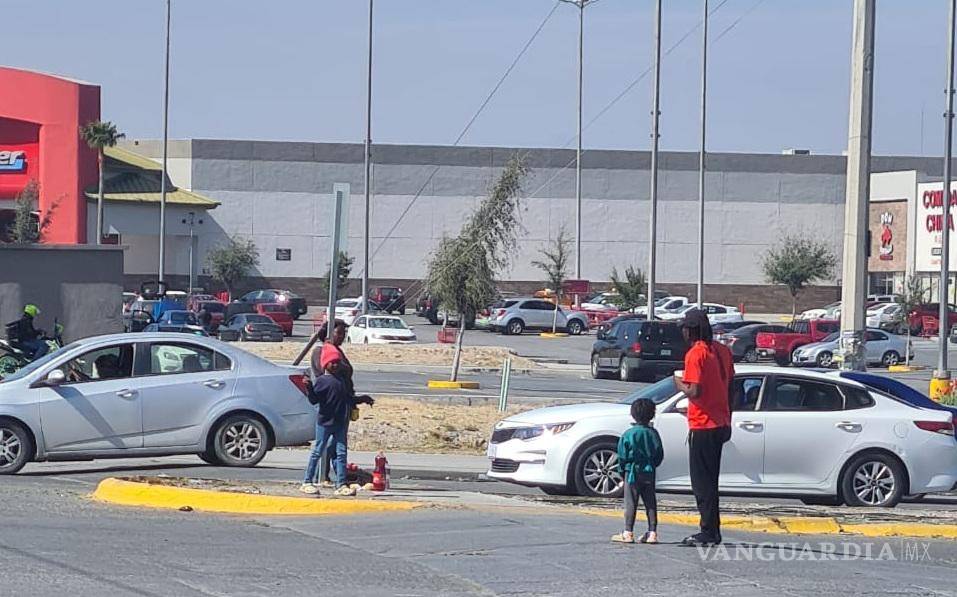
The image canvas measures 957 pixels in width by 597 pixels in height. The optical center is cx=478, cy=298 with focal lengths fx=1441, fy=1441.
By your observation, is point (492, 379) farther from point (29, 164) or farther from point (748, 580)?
point (29, 164)

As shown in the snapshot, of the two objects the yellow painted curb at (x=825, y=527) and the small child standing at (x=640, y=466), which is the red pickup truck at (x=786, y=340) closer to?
the yellow painted curb at (x=825, y=527)

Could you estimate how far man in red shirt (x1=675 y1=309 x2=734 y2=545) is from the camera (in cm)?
1088

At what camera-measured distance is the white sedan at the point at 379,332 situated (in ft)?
173

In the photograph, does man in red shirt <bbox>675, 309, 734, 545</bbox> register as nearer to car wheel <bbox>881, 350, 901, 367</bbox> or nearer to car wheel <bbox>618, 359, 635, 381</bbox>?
car wheel <bbox>618, 359, 635, 381</bbox>

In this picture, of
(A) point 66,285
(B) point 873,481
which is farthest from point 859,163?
(A) point 66,285

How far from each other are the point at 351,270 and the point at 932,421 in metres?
72.3

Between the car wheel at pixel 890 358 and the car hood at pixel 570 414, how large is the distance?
1435 inches

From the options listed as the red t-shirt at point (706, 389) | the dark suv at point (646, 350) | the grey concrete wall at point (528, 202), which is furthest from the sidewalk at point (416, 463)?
the grey concrete wall at point (528, 202)

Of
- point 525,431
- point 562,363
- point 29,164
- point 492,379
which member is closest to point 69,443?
point 525,431

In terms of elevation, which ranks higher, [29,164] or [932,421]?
[29,164]

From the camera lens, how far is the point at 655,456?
10914 mm

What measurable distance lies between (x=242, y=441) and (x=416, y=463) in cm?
301

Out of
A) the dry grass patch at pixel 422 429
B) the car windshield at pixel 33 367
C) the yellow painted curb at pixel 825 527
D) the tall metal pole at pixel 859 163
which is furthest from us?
the dry grass patch at pixel 422 429

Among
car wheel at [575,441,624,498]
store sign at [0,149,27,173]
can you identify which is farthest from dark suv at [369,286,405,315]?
car wheel at [575,441,624,498]
